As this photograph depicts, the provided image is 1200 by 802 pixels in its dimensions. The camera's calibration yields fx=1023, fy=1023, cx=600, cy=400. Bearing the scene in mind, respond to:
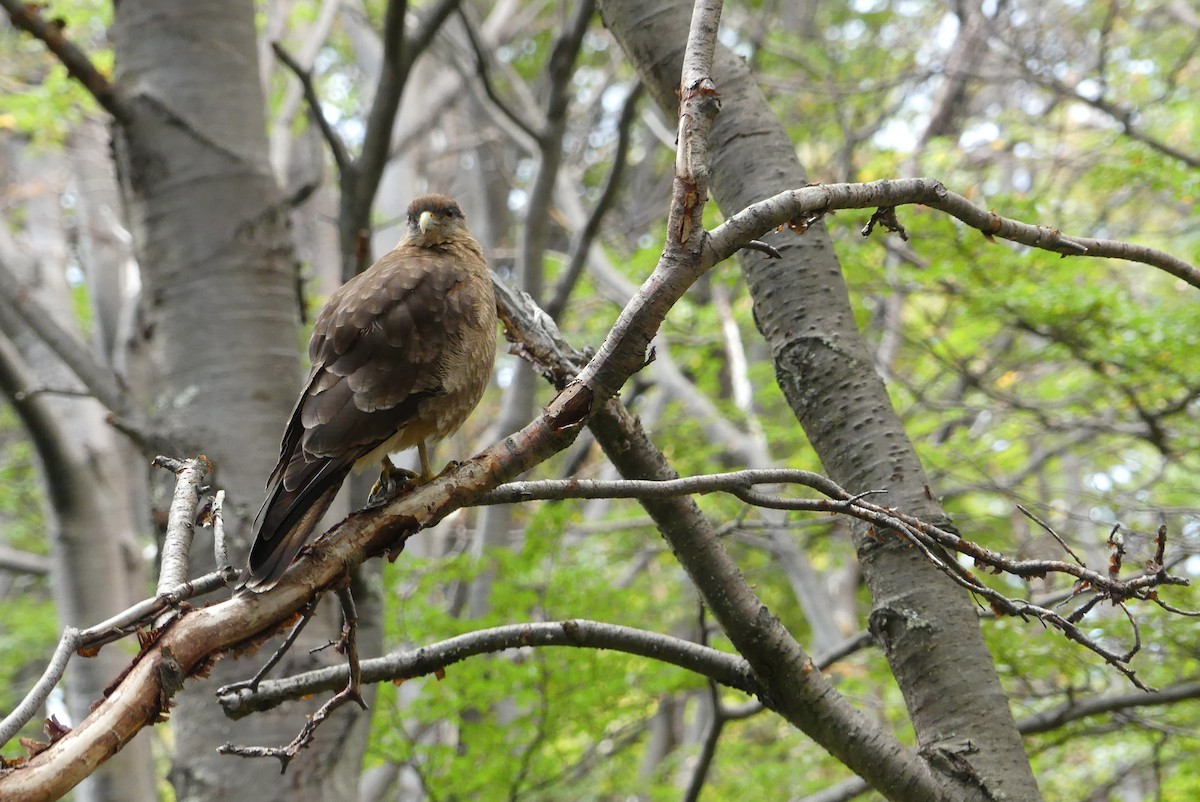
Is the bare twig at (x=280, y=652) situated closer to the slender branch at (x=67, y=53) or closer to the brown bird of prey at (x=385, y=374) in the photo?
the brown bird of prey at (x=385, y=374)

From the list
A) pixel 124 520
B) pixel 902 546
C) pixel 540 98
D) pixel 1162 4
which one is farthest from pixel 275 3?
pixel 902 546

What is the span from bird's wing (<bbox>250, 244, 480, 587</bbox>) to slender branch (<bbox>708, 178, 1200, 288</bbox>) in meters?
0.98

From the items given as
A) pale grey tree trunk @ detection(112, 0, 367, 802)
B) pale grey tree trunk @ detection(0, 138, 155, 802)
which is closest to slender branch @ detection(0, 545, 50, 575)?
pale grey tree trunk @ detection(0, 138, 155, 802)

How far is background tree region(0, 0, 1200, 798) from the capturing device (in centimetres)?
266

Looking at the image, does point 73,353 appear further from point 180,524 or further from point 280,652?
point 280,652

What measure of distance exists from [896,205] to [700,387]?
8.09m

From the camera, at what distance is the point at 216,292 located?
3.95m

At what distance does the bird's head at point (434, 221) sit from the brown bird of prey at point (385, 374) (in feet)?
1.93

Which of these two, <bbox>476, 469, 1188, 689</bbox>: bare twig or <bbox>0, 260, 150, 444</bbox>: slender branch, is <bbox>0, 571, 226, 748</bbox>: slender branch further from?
<bbox>0, 260, 150, 444</bbox>: slender branch

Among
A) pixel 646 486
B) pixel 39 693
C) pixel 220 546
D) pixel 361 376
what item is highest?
pixel 361 376

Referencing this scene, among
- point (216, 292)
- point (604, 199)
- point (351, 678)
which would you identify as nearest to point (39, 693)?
point (351, 678)

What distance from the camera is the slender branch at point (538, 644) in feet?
8.02

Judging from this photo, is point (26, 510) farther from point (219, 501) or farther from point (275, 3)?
point (219, 501)

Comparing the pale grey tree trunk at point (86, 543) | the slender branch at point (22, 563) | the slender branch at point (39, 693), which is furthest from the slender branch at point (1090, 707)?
the slender branch at point (22, 563)
